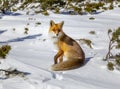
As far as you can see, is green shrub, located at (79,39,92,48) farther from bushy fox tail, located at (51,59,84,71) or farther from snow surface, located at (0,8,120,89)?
bushy fox tail, located at (51,59,84,71)

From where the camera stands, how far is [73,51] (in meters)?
9.63

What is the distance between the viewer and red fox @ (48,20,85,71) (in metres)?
9.22

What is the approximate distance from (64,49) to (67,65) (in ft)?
2.22

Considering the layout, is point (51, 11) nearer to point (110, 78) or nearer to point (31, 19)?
→ point (31, 19)

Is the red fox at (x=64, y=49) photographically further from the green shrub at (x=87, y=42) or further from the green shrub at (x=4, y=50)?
the green shrub at (x=87, y=42)

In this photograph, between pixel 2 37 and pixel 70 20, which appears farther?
pixel 70 20

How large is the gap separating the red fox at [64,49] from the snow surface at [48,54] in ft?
0.65

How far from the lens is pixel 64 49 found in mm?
9547

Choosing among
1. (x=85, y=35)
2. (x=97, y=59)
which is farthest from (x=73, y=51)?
(x=85, y=35)

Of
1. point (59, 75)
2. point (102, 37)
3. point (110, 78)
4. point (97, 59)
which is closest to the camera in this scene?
point (59, 75)

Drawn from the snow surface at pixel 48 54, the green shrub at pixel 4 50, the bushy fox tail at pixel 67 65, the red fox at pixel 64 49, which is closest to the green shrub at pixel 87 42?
the snow surface at pixel 48 54

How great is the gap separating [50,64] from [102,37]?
5.26m

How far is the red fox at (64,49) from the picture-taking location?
9.22 meters

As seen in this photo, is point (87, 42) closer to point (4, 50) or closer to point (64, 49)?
point (64, 49)
